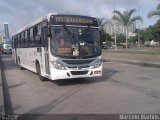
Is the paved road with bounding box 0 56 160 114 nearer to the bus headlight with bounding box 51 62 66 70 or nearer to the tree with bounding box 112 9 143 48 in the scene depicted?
the bus headlight with bounding box 51 62 66 70

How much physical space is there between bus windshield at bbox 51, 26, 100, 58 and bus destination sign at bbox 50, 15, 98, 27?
8.8 inches

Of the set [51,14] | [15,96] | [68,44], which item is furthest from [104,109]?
[51,14]

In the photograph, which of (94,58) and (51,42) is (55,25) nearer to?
(51,42)

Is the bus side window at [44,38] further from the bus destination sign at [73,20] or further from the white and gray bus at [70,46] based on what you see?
the bus destination sign at [73,20]

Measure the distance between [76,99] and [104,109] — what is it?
189cm

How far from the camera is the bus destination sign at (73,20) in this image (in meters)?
13.7

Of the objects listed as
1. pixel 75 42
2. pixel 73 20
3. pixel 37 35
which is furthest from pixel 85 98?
pixel 37 35

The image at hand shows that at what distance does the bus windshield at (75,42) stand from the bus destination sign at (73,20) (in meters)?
0.22

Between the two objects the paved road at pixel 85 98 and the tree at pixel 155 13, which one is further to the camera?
the tree at pixel 155 13

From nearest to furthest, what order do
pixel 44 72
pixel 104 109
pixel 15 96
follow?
pixel 104 109 → pixel 15 96 → pixel 44 72

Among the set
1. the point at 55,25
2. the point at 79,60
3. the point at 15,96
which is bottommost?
the point at 15,96

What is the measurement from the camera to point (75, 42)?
13.7 meters

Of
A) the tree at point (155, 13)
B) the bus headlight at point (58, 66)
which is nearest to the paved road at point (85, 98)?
the bus headlight at point (58, 66)

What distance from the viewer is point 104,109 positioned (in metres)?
8.99
